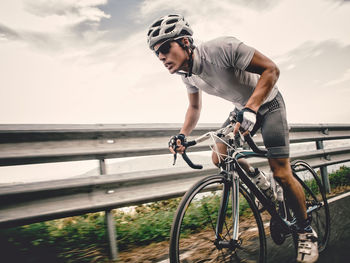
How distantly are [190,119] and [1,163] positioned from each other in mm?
1767

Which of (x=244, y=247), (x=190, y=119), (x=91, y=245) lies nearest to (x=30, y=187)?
(x=91, y=245)

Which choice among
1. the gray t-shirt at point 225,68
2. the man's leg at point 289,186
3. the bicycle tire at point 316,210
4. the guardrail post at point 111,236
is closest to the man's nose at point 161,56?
the gray t-shirt at point 225,68

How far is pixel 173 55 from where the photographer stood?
2.24m

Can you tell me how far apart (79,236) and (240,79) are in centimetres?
224

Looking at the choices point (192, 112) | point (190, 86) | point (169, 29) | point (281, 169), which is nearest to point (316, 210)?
point (281, 169)

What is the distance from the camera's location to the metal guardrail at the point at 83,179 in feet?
6.97

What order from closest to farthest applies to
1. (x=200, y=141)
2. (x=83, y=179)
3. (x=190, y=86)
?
(x=200, y=141)
(x=83, y=179)
(x=190, y=86)

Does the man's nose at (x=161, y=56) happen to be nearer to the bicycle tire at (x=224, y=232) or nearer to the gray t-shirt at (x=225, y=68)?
the gray t-shirt at (x=225, y=68)

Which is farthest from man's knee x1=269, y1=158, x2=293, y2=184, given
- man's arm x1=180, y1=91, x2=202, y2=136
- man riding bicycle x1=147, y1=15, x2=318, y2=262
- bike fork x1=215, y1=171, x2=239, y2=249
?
man's arm x1=180, y1=91, x2=202, y2=136

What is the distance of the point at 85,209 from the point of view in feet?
7.63

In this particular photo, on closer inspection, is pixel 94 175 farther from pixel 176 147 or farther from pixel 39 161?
pixel 176 147

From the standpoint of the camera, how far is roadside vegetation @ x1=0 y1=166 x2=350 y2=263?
92.4 inches

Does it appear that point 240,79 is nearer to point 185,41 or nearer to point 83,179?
point 185,41

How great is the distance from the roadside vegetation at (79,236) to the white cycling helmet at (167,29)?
2.02 m
